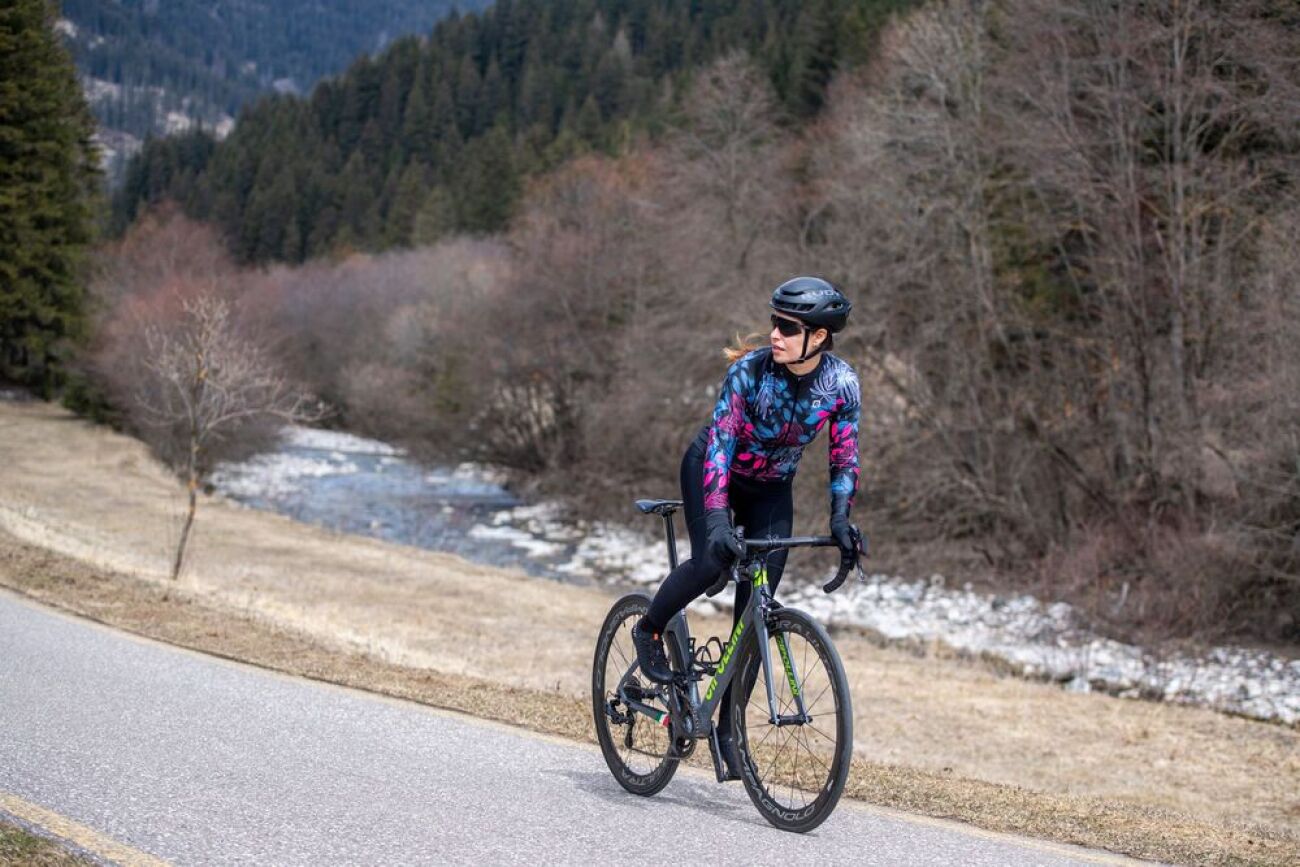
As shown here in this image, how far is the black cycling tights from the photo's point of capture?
529cm

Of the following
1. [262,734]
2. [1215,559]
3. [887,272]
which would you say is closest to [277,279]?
[887,272]

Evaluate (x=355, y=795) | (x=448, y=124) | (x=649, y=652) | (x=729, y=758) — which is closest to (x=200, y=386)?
(x=355, y=795)

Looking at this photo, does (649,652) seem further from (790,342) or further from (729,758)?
(790,342)

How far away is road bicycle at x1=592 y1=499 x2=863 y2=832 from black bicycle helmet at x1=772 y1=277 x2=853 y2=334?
0.89 meters

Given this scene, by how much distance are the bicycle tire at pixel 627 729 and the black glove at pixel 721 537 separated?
2.74 ft

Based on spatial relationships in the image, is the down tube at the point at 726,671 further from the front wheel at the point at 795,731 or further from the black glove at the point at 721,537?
the black glove at the point at 721,537

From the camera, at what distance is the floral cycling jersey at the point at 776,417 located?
5.10 m

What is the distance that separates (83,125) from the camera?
2128 inches

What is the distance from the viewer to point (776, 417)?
5125 mm

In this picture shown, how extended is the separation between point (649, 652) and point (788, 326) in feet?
5.44

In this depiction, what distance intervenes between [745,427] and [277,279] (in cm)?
8425

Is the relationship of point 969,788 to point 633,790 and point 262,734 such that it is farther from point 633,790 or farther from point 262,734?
point 262,734

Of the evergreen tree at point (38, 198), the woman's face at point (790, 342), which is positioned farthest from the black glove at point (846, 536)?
the evergreen tree at point (38, 198)

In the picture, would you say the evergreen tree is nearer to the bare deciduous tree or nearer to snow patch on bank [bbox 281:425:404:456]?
the bare deciduous tree
